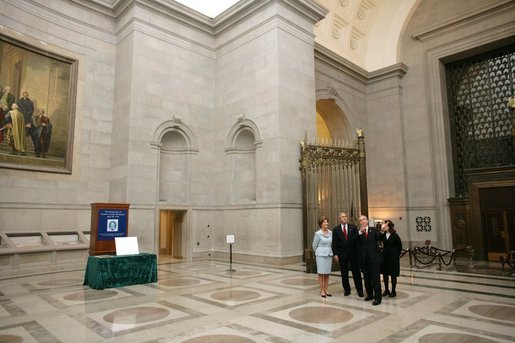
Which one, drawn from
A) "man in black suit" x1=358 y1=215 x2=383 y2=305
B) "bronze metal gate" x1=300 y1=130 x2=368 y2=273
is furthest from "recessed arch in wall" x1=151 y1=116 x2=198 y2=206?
"man in black suit" x1=358 y1=215 x2=383 y2=305

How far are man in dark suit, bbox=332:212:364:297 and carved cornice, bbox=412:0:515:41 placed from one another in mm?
14872

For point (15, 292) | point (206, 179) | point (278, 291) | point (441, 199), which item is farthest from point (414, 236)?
point (15, 292)

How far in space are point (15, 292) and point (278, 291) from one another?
5.80 metres

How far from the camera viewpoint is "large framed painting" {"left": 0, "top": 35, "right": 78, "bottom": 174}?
40.4 ft

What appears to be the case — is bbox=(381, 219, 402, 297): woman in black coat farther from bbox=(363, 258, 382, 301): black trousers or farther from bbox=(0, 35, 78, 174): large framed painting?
bbox=(0, 35, 78, 174): large framed painting

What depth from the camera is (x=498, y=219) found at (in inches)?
607

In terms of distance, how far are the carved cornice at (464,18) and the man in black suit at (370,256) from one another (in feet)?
49.0

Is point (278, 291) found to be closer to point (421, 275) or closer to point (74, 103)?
point (421, 275)

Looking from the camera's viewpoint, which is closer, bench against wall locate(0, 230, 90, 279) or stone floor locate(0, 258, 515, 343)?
stone floor locate(0, 258, 515, 343)

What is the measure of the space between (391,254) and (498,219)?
34.9ft

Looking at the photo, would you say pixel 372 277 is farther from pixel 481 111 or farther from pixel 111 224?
pixel 481 111

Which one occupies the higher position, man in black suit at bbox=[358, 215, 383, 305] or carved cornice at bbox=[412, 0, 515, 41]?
carved cornice at bbox=[412, 0, 515, 41]

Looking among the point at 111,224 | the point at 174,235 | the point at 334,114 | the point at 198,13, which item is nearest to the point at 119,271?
the point at 111,224

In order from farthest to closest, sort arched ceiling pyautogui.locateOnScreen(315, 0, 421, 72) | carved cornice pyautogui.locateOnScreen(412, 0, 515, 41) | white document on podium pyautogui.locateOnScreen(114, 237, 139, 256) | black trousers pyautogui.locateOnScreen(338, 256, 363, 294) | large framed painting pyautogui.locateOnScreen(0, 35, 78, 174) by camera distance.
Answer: arched ceiling pyautogui.locateOnScreen(315, 0, 421, 72)
carved cornice pyautogui.locateOnScreen(412, 0, 515, 41)
large framed painting pyautogui.locateOnScreen(0, 35, 78, 174)
white document on podium pyautogui.locateOnScreen(114, 237, 139, 256)
black trousers pyautogui.locateOnScreen(338, 256, 363, 294)
